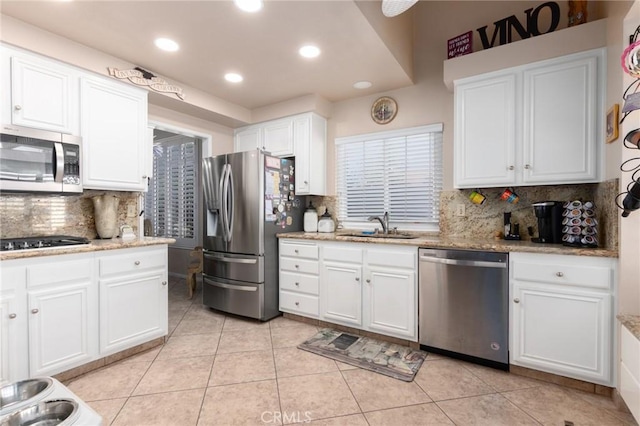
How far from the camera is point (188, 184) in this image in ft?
16.8

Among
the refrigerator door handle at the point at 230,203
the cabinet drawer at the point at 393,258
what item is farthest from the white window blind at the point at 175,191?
the cabinet drawer at the point at 393,258

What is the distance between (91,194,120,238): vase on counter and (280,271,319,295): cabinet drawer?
1667 millimetres

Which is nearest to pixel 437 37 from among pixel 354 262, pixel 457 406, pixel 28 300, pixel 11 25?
pixel 354 262

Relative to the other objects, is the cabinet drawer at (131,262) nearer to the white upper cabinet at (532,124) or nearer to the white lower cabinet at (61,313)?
the white lower cabinet at (61,313)

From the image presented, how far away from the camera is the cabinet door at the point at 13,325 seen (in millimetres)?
1810

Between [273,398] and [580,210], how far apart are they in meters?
2.40

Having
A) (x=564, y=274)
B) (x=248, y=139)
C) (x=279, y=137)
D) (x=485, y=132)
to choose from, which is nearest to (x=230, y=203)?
(x=279, y=137)

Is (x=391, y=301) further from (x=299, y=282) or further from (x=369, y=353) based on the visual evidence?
(x=299, y=282)

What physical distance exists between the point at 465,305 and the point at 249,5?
258 cm

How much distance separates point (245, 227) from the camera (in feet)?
10.7

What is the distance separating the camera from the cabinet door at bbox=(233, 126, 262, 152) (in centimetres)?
399

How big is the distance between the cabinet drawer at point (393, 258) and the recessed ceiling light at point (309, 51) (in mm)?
1752

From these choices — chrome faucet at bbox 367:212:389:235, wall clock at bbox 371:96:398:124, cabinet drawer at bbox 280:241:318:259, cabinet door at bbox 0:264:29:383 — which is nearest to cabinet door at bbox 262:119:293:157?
wall clock at bbox 371:96:398:124

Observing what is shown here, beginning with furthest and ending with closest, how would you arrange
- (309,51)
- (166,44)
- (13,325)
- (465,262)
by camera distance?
(309,51), (166,44), (465,262), (13,325)
